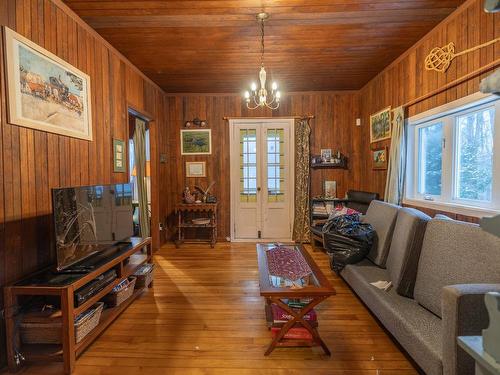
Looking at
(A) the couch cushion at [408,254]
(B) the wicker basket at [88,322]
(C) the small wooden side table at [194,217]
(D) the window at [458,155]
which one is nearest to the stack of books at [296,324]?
(A) the couch cushion at [408,254]

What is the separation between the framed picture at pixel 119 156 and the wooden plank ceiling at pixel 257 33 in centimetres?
107

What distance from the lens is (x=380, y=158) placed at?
3.98 m

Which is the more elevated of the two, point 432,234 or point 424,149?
point 424,149

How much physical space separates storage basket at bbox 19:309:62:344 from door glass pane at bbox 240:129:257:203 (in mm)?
3482

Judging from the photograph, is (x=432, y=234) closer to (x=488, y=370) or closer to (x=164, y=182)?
(x=488, y=370)

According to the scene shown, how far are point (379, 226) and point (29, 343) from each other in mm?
3085

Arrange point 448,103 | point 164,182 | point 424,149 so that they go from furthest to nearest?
1. point 164,182
2. point 424,149
3. point 448,103

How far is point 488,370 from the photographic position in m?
0.68

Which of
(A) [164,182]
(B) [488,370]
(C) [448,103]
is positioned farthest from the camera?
(A) [164,182]

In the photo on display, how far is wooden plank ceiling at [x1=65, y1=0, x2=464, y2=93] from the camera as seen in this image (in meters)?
2.38

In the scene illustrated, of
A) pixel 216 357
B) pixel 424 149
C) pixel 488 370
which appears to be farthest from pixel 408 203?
pixel 488 370

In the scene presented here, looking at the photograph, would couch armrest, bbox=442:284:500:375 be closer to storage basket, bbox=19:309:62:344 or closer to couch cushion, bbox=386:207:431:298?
couch cushion, bbox=386:207:431:298

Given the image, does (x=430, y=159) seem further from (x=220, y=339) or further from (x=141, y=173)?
(x=141, y=173)

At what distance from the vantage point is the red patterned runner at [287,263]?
7.20 feet
